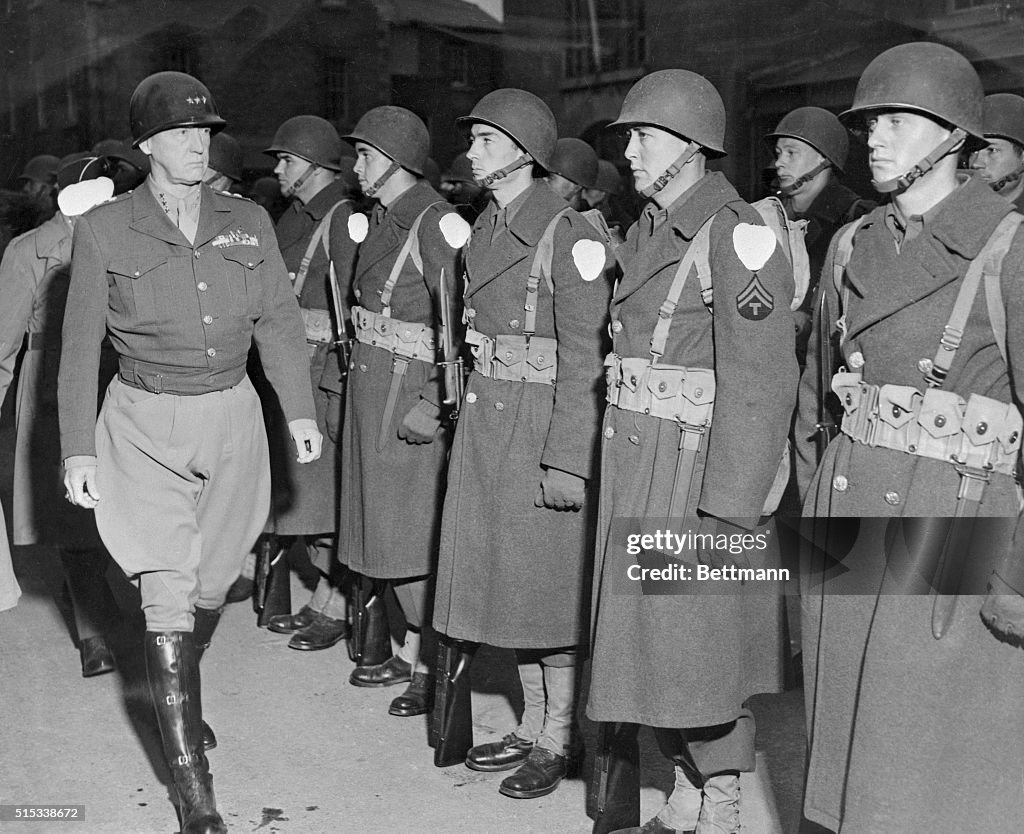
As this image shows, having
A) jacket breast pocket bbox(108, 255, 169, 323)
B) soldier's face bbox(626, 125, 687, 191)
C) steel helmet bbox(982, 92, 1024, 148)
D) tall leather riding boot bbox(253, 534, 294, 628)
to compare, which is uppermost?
steel helmet bbox(982, 92, 1024, 148)

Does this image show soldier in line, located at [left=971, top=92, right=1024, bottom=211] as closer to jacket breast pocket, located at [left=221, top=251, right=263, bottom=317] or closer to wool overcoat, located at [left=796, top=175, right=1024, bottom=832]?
wool overcoat, located at [left=796, top=175, right=1024, bottom=832]

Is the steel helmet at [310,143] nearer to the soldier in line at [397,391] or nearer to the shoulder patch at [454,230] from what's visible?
the soldier in line at [397,391]

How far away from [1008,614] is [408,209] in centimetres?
292

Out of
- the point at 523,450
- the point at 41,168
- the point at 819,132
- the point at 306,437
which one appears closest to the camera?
the point at 523,450

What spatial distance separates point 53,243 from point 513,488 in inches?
89.1

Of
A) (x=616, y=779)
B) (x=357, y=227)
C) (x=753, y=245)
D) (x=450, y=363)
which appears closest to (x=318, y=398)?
(x=357, y=227)

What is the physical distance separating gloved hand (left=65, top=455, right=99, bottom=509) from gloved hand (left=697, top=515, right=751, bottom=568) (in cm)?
181

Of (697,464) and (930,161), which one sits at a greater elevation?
(930,161)

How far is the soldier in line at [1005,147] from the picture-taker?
16.1 ft

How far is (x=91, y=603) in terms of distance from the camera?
535 centimetres

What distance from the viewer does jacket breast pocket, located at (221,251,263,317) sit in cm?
410

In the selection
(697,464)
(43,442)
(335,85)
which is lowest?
(43,442)

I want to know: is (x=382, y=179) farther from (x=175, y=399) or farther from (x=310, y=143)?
(x=175, y=399)

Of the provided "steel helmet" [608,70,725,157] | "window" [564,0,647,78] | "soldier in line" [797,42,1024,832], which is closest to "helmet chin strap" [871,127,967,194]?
"soldier in line" [797,42,1024,832]
